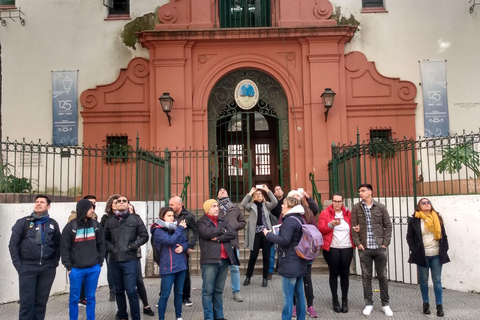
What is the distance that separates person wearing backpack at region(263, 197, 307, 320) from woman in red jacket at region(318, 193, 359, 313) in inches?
42.0

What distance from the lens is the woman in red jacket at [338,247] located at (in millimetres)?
7078

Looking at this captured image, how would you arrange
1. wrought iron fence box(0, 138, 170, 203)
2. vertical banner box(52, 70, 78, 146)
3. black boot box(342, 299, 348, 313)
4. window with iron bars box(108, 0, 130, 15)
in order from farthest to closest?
window with iron bars box(108, 0, 130, 15)
vertical banner box(52, 70, 78, 146)
wrought iron fence box(0, 138, 170, 203)
black boot box(342, 299, 348, 313)

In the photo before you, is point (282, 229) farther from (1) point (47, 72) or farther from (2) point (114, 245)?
(1) point (47, 72)

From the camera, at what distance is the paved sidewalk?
6.99 metres

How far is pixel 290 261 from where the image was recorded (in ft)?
19.9

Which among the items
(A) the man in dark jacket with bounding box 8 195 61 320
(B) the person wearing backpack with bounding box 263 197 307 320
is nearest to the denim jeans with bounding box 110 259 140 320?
(A) the man in dark jacket with bounding box 8 195 61 320

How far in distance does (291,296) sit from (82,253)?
264 cm

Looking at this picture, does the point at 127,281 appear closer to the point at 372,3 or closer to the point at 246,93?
the point at 246,93

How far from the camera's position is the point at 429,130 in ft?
46.0

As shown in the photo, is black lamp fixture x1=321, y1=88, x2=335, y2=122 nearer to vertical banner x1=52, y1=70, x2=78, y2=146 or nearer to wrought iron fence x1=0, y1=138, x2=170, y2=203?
wrought iron fence x1=0, y1=138, x2=170, y2=203

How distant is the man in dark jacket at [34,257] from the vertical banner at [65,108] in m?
8.46

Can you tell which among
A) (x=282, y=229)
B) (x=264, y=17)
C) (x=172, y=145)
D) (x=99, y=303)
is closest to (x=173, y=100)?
(x=172, y=145)

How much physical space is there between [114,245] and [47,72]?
32.2ft

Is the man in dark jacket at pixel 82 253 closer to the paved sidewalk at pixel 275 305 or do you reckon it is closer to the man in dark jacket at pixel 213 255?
the paved sidewalk at pixel 275 305
